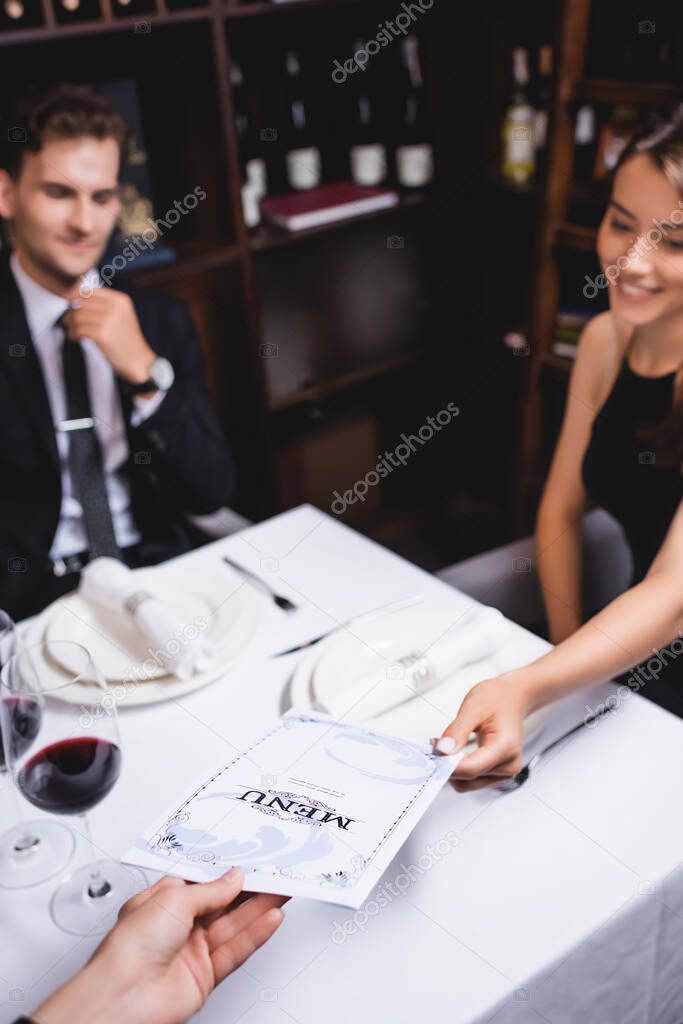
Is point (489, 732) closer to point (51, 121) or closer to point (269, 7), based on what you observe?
point (51, 121)

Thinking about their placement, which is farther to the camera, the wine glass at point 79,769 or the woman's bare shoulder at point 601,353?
the woman's bare shoulder at point 601,353

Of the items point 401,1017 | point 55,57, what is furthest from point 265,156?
point 401,1017

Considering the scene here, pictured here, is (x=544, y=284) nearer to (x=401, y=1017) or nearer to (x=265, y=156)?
(x=265, y=156)

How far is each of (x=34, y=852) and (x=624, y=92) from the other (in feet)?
6.34

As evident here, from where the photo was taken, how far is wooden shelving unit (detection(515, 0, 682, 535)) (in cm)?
207

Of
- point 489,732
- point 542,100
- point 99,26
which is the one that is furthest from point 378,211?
point 489,732

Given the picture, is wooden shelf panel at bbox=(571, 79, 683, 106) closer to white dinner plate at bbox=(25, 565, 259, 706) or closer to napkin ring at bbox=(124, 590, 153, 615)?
white dinner plate at bbox=(25, 565, 259, 706)

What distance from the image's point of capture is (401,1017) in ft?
2.32

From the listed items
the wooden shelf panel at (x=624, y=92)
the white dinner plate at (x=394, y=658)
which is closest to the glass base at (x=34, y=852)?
the white dinner plate at (x=394, y=658)

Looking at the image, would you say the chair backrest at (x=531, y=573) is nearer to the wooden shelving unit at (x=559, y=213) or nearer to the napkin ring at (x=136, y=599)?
the napkin ring at (x=136, y=599)

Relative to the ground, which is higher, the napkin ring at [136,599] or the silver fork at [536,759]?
the napkin ring at [136,599]

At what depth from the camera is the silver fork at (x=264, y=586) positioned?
1221 millimetres

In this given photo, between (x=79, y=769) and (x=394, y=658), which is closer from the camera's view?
(x=79, y=769)

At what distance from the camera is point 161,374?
1772 mm
